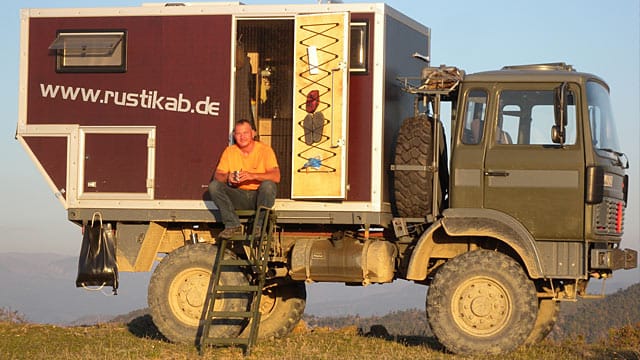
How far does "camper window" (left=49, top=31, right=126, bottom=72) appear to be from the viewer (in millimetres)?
15156

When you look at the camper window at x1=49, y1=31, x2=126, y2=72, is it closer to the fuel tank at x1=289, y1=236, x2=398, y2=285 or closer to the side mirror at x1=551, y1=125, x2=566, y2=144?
the fuel tank at x1=289, y1=236, x2=398, y2=285

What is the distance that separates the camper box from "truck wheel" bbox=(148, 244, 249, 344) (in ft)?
1.74

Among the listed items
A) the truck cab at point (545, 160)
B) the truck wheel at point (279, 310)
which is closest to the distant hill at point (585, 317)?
the truck wheel at point (279, 310)

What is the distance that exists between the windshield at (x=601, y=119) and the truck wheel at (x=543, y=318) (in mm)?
2145

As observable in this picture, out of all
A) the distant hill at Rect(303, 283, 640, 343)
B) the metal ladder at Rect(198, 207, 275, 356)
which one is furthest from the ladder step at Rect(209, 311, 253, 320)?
the distant hill at Rect(303, 283, 640, 343)

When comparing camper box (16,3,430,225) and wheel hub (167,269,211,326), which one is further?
wheel hub (167,269,211,326)

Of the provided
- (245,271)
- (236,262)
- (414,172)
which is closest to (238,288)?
(236,262)

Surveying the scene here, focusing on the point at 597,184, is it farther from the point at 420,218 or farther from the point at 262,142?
the point at 262,142

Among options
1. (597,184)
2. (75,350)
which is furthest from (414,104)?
(75,350)

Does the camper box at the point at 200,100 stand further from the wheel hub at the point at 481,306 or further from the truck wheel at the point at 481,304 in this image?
the wheel hub at the point at 481,306

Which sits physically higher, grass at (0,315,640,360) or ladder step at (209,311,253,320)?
ladder step at (209,311,253,320)

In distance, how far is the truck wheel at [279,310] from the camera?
15766mm

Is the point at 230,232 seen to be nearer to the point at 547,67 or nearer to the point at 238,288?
the point at 238,288

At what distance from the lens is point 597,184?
1348cm
